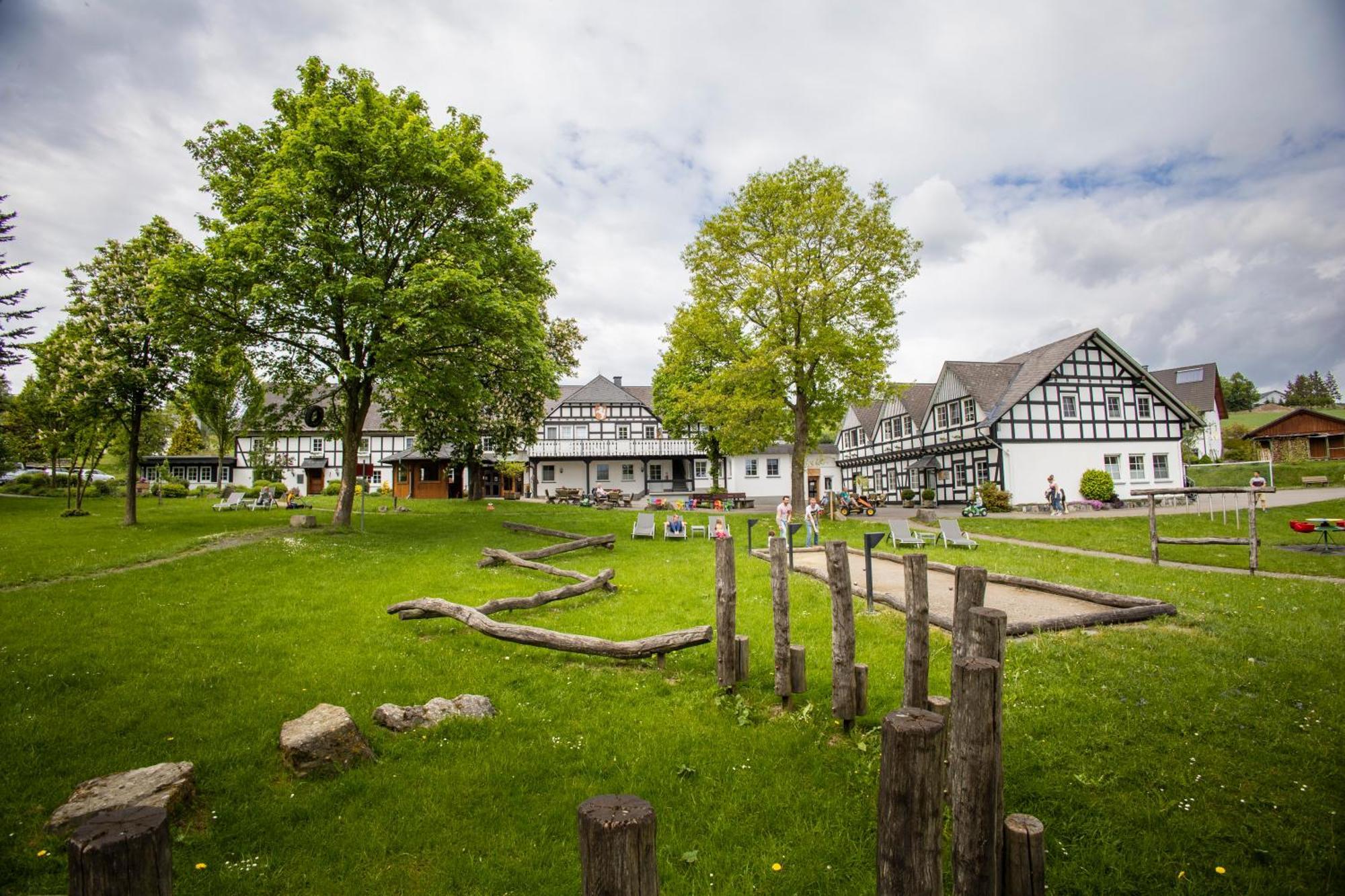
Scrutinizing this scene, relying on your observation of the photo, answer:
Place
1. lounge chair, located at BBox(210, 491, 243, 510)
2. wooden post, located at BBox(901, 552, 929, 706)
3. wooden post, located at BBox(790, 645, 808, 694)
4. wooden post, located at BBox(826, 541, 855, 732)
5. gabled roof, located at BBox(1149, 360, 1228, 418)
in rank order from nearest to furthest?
wooden post, located at BBox(901, 552, 929, 706) → wooden post, located at BBox(826, 541, 855, 732) → wooden post, located at BBox(790, 645, 808, 694) → lounge chair, located at BBox(210, 491, 243, 510) → gabled roof, located at BBox(1149, 360, 1228, 418)

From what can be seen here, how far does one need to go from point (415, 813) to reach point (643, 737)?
2.12 meters

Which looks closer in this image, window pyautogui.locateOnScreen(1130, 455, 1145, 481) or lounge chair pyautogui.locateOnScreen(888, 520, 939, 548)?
lounge chair pyautogui.locateOnScreen(888, 520, 939, 548)

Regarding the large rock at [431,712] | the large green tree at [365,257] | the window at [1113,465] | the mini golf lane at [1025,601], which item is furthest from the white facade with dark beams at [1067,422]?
the large rock at [431,712]

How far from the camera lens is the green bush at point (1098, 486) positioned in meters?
30.7

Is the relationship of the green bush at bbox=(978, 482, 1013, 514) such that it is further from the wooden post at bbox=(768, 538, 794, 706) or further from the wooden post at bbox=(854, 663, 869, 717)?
the wooden post at bbox=(854, 663, 869, 717)

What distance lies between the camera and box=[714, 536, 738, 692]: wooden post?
6.93m

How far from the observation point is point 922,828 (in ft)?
8.82

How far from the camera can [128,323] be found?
19906mm

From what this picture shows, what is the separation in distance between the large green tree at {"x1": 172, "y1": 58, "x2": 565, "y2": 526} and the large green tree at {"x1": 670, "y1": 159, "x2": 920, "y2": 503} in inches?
334

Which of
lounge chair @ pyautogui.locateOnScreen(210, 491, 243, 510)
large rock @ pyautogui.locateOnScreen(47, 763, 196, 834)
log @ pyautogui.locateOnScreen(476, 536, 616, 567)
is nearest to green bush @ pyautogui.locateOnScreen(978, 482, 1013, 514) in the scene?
log @ pyautogui.locateOnScreen(476, 536, 616, 567)

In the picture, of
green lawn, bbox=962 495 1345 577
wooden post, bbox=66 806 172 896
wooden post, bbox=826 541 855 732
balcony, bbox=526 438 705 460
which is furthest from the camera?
balcony, bbox=526 438 705 460

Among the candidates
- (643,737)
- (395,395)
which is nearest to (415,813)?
(643,737)

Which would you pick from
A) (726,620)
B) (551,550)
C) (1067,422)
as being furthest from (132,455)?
(1067,422)

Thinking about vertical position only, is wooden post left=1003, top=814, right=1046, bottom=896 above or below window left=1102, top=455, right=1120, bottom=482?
below
